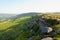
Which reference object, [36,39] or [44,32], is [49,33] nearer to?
[44,32]

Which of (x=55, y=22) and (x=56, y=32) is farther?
(x=55, y=22)

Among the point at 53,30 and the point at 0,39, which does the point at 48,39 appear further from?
the point at 0,39

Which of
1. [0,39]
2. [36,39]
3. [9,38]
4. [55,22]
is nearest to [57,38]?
[36,39]

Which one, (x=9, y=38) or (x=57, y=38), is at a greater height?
(x=57, y=38)

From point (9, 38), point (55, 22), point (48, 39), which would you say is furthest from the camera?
point (9, 38)

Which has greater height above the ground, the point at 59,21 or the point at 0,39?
the point at 59,21

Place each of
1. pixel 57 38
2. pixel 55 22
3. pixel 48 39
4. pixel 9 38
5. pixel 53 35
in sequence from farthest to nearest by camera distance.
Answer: pixel 9 38, pixel 55 22, pixel 53 35, pixel 57 38, pixel 48 39

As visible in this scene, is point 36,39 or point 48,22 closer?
point 36,39

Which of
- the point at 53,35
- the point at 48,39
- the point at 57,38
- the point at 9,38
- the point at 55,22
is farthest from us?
the point at 9,38

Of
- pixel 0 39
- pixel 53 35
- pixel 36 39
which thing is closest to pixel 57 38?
pixel 53 35
